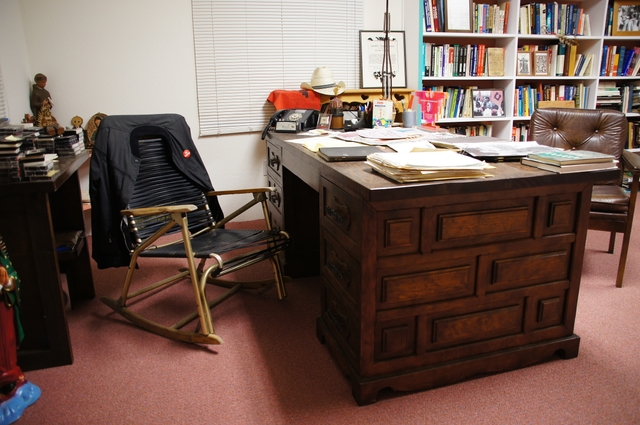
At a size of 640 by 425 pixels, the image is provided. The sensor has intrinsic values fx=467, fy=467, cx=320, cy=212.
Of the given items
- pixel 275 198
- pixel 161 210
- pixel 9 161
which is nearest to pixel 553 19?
pixel 275 198

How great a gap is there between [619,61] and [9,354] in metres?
4.95

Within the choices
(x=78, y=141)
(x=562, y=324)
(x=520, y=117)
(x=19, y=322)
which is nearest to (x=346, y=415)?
(x=562, y=324)

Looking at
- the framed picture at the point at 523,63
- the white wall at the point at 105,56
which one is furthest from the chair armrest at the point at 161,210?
the framed picture at the point at 523,63

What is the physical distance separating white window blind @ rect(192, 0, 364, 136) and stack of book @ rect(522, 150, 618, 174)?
2327 mm

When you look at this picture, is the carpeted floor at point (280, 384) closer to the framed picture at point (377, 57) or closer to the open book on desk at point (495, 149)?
the open book on desk at point (495, 149)

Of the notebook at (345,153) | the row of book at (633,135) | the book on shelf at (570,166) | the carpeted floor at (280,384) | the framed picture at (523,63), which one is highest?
the framed picture at (523,63)

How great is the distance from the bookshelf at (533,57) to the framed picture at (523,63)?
2 cm

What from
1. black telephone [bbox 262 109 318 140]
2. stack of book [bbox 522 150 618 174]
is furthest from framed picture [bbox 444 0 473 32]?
stack of book [bbox 522 150 618 174]

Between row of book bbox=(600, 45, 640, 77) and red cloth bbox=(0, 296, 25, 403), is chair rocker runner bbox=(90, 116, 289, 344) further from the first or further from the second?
row of book bbox=(600, 45, 640, 77)

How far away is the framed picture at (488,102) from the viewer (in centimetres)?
392

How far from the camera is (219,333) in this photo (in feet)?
6.71

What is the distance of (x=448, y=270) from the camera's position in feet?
4.96

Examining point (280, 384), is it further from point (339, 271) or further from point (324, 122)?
point (324, 122)

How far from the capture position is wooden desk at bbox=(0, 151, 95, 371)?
1.63 metres
